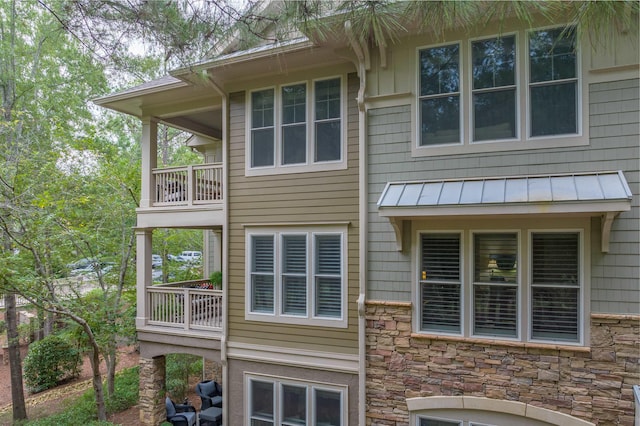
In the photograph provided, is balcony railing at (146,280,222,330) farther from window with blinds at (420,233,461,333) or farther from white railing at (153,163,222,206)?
window with blinds at (420,233,461,333)

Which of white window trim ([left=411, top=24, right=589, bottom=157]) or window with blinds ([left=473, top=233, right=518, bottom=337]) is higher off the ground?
white window trim ([left=411, top=24, right=589, bottom=157])

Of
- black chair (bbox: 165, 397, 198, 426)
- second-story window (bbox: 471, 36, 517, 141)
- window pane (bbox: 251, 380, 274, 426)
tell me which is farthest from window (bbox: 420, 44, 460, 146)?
black chair (bbox: 165, 397, 198, 426)

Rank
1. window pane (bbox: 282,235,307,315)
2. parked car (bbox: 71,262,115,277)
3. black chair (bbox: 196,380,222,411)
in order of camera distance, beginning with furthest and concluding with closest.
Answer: parked car (bbox: 71,262,115,277), black chair (bbox: 196,380,222,411), window pane (bbox: 282,235,307,315)

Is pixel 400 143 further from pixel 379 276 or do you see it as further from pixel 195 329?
pixel 195 329

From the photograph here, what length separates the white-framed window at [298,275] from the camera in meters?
6.57

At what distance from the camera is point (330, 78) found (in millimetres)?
6734

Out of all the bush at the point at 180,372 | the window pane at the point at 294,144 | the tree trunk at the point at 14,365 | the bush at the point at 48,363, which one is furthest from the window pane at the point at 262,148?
the bush at the point at 48,363

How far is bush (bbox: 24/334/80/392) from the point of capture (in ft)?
40.7

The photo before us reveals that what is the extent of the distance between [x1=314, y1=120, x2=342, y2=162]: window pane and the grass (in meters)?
7.04

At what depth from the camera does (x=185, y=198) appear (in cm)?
837

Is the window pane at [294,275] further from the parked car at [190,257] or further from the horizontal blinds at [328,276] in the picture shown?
the parked car at [190,257]

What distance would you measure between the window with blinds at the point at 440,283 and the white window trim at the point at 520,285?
62mm

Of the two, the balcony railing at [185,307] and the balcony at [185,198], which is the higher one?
the balcony at [185,198]

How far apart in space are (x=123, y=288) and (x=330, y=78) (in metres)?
8.95
